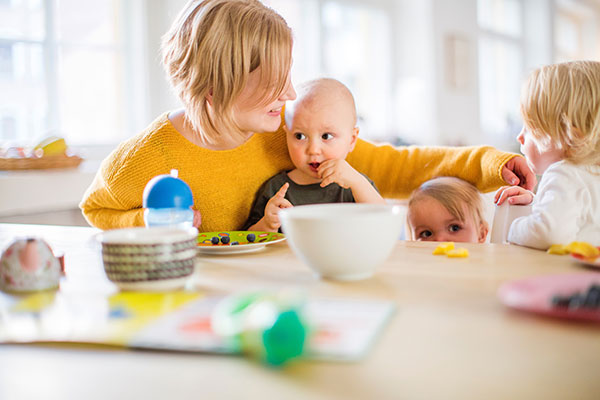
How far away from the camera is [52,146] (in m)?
2.76

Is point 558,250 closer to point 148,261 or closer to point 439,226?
point 148,261

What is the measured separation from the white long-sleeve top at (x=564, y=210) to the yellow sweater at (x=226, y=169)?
0.88 feet

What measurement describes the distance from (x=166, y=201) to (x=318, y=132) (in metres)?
0.64

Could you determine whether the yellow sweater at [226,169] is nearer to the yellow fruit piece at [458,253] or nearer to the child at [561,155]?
the child at [561,155]

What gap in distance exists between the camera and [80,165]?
3012mm

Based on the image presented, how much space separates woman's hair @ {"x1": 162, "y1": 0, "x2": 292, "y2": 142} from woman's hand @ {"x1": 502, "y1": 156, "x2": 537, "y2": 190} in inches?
20.9

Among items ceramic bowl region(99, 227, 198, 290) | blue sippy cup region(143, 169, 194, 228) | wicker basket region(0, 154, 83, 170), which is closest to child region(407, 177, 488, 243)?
blue sippy cup region(143, 169, 194, 228)

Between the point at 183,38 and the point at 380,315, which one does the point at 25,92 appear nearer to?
the point at 183,38

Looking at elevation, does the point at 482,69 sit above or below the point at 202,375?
above

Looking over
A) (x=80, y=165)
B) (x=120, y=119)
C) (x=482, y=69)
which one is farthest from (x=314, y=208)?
(x=482, y=69)

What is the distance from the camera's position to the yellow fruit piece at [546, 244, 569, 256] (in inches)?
35.3

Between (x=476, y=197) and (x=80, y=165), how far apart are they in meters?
2.13

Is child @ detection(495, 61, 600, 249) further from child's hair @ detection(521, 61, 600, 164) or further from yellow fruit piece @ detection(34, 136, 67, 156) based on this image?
yellow fruit piece @ detection(34, 136, 67, 156)

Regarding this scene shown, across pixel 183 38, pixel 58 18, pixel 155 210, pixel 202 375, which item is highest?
pixel 58 18
